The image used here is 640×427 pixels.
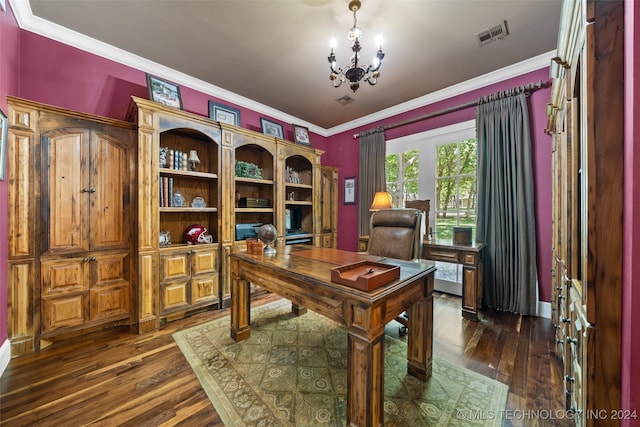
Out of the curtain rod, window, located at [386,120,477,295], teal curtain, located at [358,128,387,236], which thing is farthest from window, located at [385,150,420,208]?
the curtain rod

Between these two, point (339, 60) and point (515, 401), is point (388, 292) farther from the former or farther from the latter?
point (339, 60)

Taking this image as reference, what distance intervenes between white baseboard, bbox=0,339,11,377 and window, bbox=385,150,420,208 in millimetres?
4248

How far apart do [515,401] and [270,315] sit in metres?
2.08

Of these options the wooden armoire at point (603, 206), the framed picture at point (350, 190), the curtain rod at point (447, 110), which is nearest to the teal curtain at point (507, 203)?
the curtain rod at point (447, 110)

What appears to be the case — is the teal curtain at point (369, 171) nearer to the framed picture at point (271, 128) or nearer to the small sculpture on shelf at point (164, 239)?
the framed picture at point (271, 128)

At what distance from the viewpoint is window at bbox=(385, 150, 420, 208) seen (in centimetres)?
363

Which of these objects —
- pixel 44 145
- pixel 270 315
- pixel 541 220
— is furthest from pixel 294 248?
pixel 541 220

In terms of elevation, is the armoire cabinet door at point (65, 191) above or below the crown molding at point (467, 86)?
below

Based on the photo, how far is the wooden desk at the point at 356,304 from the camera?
1139 mm

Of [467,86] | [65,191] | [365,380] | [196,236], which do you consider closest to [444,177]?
[467,86]

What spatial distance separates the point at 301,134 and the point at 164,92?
2053 mm

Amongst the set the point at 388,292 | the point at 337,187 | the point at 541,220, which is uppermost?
the point at 337,187

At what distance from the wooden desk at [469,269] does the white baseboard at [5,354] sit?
3.73 meters

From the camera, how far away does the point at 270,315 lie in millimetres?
2607
